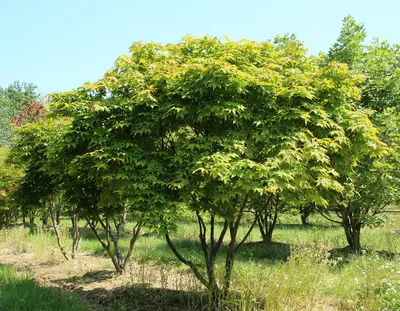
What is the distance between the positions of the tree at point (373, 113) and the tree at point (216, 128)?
423 cm

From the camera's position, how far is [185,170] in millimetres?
4363

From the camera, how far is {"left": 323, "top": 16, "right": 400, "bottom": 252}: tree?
29.2ft

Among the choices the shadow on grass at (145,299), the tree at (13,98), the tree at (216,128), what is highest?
the tree at (13,98)

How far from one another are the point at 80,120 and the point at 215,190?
2.25 meters

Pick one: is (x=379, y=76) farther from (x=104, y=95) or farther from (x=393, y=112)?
(x=104, y=95)

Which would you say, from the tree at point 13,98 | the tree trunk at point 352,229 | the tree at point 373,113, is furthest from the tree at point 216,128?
the tree at point 13,98

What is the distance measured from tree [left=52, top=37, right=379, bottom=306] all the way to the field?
0.85 m

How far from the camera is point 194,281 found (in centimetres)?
606

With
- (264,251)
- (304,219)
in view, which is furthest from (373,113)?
(304,219)

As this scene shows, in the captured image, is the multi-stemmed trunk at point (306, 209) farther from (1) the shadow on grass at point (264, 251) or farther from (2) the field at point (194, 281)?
(1) the shadow on grass at point (264, 251)

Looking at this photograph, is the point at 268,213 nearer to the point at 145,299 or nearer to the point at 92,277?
the point at 92,277

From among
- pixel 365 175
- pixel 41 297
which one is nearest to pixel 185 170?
pixel 41 297

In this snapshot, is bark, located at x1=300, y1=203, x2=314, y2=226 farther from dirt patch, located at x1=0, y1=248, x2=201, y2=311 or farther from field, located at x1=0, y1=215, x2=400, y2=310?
dirt patch, located at x1=0, y1=248, x2=201, y2=311

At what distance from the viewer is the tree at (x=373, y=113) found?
29.2ft
